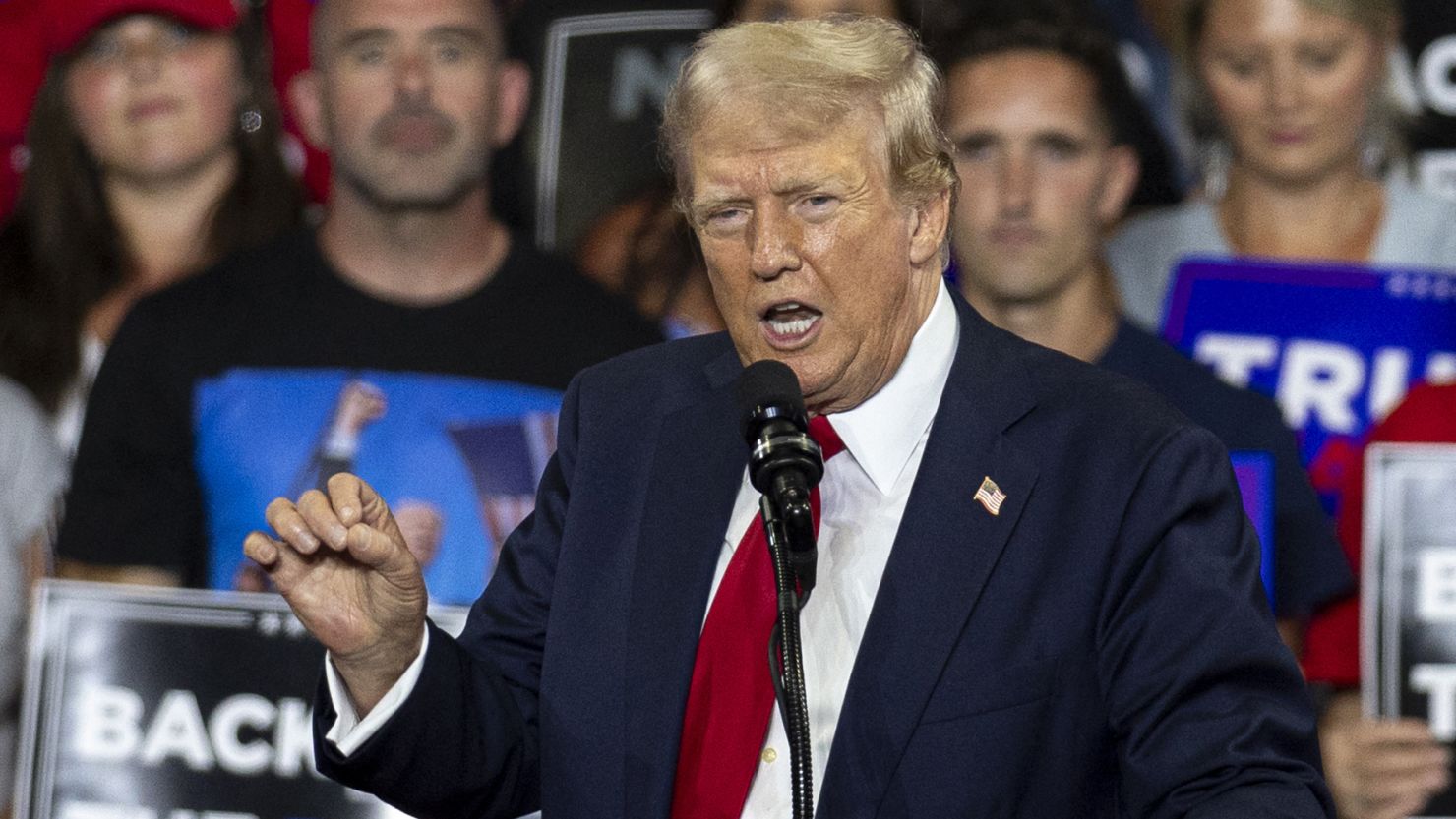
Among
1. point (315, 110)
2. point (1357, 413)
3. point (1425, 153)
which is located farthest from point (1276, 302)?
point (315, 110)

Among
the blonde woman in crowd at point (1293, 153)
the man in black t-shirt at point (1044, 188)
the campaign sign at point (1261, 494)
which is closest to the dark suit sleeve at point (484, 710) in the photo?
the campaign sign at point (1261, 494)

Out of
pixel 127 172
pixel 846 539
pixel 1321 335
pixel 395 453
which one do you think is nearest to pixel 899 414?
pixel 846 539

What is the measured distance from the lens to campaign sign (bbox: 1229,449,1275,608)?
3301 mm

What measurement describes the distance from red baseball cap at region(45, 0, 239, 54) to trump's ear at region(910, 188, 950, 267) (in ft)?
8.81

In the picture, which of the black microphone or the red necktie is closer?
the black microphone

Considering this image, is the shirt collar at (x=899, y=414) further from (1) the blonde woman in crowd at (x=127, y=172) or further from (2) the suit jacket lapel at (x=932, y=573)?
(1) the blonde woman in crowd at (x=127, y=172)

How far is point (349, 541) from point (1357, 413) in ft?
8.91

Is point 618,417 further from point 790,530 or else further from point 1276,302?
point 1276,302

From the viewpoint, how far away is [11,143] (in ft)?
14.2

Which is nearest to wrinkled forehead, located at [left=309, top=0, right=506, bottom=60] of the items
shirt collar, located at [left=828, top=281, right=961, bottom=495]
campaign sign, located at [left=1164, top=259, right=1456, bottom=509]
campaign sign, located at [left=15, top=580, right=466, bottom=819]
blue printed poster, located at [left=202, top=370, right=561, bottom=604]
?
blue printed poster, located at [left=202, top=370, right=561, bottom=604]

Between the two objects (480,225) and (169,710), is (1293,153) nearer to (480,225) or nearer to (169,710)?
(480,225)

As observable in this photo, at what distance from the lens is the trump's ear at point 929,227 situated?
73.0 inches

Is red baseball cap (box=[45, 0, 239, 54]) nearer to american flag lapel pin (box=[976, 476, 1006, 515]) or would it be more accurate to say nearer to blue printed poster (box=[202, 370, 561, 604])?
blue printed poster (box=[202, 370, 561, 604])

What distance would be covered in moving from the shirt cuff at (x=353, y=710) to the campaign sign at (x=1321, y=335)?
248 centimetres
